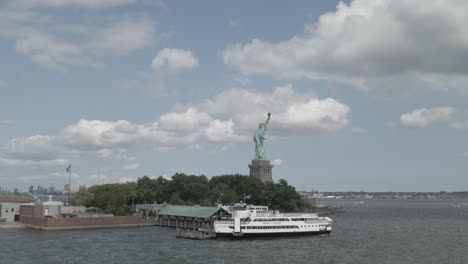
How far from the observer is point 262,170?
187 m

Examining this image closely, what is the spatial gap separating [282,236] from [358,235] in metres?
16.7

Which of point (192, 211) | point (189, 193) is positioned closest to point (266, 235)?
point (192, 211)

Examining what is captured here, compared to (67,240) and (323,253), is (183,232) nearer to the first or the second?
(67,240)

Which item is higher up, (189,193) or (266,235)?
(189,193)

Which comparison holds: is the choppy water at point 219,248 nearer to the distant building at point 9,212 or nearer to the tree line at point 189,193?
the distant building at point 9,212

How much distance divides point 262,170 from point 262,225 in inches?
3477

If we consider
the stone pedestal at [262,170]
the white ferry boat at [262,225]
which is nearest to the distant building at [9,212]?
the white ferry boat at [262,225]

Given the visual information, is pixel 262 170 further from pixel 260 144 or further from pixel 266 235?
pixel 266 235

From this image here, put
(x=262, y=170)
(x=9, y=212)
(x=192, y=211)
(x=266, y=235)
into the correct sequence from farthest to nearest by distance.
Result: (x=262, y=170)
(x=9, y=212)
(x=192, y=211)
(x=266, y=235)

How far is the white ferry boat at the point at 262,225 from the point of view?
97.3m

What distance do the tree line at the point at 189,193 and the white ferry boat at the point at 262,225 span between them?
1760 inches

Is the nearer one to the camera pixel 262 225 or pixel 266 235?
pixel 262 225

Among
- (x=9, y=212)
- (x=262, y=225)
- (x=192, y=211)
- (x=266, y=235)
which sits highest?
(x=192, y=211)

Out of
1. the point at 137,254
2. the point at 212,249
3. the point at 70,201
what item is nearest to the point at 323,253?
the point at 212,249
